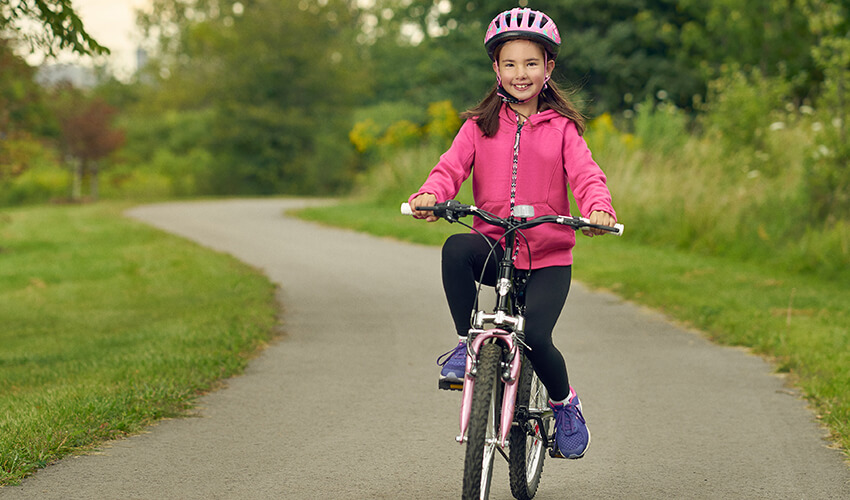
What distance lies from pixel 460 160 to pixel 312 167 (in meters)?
45.0

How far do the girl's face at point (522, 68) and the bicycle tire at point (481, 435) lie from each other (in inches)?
48.7

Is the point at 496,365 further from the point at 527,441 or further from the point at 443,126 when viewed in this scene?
the point at 443,126

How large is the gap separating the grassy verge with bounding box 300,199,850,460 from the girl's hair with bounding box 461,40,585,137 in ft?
8.28

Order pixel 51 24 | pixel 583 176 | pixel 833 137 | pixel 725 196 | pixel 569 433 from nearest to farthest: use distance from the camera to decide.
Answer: pixel 583 176, pixel 569 433, pixel 51 24, pixel 833 137, pixel 725 196

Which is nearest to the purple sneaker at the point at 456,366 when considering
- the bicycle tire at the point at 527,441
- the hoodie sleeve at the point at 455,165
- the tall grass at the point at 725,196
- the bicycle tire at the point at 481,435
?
the bicycle tire at the point at 527,441

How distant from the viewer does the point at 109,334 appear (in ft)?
31.7

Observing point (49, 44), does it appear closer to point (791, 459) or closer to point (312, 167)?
point (791, 459)

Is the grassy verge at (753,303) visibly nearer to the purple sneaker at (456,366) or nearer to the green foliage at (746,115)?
the purple sneaker at (456,366)

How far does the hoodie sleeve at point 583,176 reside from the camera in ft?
13.5

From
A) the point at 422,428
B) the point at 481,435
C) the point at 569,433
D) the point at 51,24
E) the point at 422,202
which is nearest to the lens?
the point at 481,435

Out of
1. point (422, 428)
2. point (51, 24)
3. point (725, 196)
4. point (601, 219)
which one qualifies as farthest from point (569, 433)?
point (725, 196)

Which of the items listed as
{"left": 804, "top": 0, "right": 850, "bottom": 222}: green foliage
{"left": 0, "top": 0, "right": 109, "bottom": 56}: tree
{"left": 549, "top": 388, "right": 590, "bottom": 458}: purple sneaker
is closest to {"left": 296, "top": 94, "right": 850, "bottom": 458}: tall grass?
{"left": 804, "top": 0, "right": 850, "bottom": 222}: green foliage

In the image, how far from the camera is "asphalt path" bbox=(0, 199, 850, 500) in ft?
15.9

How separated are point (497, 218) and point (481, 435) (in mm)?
835
